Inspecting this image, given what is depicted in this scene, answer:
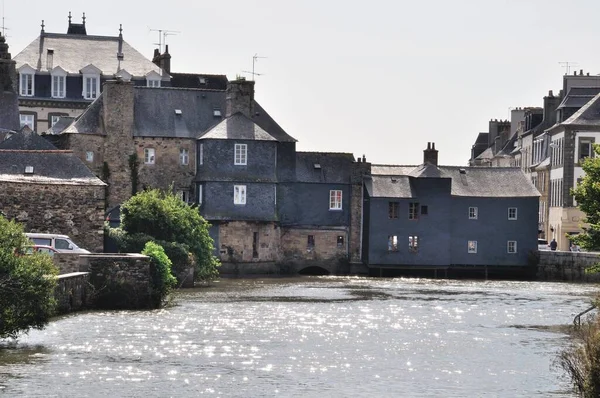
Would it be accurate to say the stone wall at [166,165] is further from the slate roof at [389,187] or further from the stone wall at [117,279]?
the stone wall at [117,279]

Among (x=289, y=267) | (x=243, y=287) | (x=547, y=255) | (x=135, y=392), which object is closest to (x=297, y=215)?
(x=289, y=267)

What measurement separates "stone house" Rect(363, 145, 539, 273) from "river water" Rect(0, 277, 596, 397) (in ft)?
94.6

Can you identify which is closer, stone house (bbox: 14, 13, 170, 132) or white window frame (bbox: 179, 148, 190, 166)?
white window frame (bbox: 179, 148, 190, 166)

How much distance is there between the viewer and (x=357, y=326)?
49500 millimetres

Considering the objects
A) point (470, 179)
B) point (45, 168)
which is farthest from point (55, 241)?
point (470, 179)

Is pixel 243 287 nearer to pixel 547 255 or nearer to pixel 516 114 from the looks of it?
pixel 547 255

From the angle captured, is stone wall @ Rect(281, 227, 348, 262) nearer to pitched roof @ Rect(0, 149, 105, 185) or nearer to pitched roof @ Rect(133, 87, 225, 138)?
pitched roof @ Rect(133, 87, 225, 138)

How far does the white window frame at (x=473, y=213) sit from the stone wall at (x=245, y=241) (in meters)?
12.2

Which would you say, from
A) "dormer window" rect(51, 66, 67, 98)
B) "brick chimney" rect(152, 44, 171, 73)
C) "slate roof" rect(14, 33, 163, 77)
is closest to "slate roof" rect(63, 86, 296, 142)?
"dormer window" rect(51, 66, 67, 98)

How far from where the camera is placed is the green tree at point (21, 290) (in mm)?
38812

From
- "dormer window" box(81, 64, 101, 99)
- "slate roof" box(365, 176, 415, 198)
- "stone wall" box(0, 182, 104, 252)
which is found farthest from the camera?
"dormer window" box(81, 64, 101, 99)

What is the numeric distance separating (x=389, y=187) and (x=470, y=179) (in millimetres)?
5514

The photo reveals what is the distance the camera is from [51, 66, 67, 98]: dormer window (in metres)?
98.5

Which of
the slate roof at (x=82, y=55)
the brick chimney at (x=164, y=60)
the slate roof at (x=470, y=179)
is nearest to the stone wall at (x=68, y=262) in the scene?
the slate roof at (x=470, y=179)
